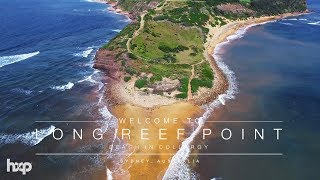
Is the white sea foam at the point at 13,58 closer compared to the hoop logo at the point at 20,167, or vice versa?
the hoop logo at the point at 20,167

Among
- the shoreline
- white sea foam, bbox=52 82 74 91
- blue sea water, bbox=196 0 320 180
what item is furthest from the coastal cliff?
white sea foam, bbox=52 82 74 91

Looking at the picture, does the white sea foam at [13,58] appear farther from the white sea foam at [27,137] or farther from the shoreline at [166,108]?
the white sea foam at [27,137]

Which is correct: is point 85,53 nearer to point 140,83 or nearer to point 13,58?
point 13,58

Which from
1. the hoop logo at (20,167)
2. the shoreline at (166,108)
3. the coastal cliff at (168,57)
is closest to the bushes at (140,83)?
the coastal cliff at (168,57)

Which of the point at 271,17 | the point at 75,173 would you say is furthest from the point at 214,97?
the point at 271,17

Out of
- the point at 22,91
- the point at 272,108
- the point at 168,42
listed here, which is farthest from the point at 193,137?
the point at 168,42

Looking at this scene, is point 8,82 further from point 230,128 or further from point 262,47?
point 262,47

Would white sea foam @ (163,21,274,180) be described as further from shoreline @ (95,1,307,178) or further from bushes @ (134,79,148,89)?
bushes @ (134,79,148,89)
